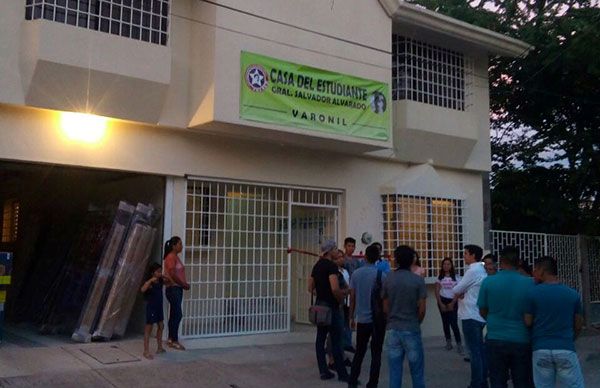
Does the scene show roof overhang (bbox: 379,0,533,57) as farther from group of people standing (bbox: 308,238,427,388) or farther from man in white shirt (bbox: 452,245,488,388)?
man in white shirt (bbox: 452,245,488,388)

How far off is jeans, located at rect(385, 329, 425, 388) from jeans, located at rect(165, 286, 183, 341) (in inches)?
140

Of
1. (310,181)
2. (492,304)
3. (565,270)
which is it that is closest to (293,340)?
(310,181)

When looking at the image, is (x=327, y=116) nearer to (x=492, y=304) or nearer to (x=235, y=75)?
(x=235, y=75)

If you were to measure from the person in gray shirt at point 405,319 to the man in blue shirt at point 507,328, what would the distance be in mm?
725

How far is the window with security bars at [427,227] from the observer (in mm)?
11922

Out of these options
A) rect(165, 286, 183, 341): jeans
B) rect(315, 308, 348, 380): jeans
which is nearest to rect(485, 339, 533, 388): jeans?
rect(315, 308, 348, 380): jeans

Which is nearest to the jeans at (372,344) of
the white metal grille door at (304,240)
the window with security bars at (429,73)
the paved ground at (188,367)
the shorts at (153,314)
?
the paved ground at (188,367)

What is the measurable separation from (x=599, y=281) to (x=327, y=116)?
9.45m

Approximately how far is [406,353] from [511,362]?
1.12 meters

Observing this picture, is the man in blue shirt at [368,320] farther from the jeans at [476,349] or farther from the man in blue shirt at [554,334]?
the man in blue shirt at [554,334]

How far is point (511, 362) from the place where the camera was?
5703 millimetres

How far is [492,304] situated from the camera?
5844mm

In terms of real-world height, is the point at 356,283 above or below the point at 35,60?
below

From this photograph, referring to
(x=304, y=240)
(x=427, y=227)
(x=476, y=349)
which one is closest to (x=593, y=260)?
(x=427, y=227)
